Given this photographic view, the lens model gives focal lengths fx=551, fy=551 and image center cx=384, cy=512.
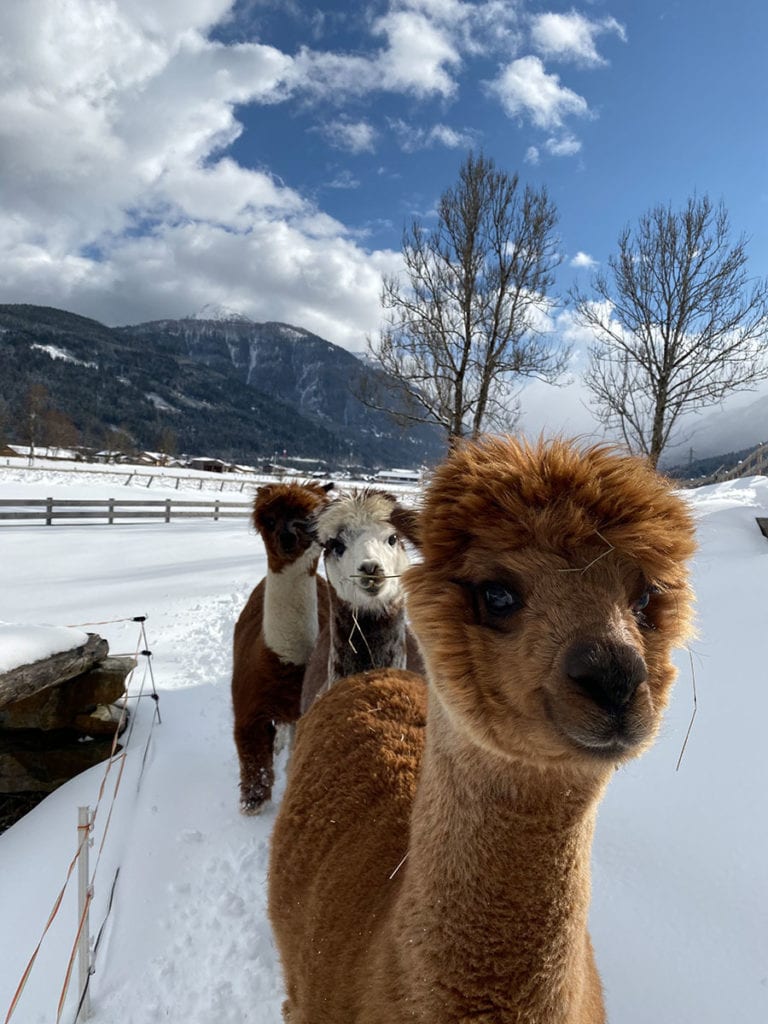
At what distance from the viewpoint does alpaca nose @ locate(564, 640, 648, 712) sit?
1005 mm

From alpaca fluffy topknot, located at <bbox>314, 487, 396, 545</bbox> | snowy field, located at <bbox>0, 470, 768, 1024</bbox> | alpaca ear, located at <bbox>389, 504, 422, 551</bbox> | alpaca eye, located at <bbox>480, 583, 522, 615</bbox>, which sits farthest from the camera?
alpaca fluffy topknot, located at <bbox>314, 487, 396, 545</bbox>

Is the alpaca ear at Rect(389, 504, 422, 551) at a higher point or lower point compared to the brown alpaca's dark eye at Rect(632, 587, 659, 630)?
higher

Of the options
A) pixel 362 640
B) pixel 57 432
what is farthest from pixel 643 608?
pixel 57 432

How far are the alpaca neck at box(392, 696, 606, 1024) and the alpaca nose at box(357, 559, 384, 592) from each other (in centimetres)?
206

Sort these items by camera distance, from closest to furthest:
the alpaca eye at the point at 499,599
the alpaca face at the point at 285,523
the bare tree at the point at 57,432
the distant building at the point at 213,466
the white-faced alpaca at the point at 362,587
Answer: the alpaca eye at the point at 499,599, the white-faced alpaca at the point at 362,587, the alpaca face at the point at 285,523, the distant building at the point at 213,466, the bare tree at the point at 57,432

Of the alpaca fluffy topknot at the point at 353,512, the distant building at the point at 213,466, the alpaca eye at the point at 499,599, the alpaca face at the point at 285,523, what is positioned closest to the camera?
the alpaca eye at the point at 499,599

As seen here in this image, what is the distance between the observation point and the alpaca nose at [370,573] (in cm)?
338

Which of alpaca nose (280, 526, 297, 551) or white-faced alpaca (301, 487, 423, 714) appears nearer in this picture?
white-faced alpaca (301, 487, 423, 714)

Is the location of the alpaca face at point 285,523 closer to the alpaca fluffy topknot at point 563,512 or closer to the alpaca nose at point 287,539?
the alpaca nose at point 287,539

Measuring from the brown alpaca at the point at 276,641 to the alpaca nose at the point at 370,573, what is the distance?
3.54 feet

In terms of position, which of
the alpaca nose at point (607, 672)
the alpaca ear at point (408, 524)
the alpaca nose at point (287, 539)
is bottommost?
the alpaca nose at point (287, 539)

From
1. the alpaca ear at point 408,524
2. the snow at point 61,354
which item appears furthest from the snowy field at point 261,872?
the snow at point 61,354

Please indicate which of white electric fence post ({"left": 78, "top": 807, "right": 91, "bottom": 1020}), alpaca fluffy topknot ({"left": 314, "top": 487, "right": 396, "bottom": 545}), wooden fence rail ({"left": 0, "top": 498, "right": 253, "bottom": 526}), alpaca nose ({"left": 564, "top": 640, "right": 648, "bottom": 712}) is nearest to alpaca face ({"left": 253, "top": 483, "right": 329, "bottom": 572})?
alpaca fluffy topknot ({"left": 314, "top": 487, "right": 396, "bottom": 545})

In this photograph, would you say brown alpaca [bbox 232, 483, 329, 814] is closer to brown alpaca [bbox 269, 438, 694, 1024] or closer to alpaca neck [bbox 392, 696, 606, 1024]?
brown alpaca [bbox 269, 438, 694, 1024]
